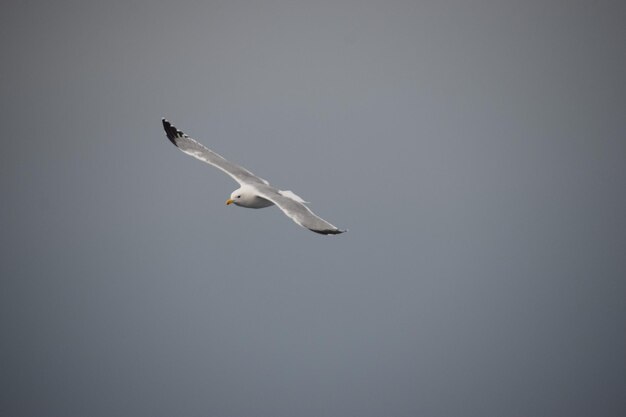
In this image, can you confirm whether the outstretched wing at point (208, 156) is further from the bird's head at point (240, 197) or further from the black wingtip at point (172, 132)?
the bird's head at point (240, 197)

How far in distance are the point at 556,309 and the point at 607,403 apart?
46.2 metres

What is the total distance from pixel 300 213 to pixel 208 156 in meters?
5.90

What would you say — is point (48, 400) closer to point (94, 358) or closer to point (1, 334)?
point (94, 358)

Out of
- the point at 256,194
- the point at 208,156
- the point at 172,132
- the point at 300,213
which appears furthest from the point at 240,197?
the point at 172,132

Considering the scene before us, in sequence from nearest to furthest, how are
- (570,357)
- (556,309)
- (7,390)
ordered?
(7,390), (570,357), (556,309)

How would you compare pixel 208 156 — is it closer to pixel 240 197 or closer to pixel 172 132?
pixel 172 132

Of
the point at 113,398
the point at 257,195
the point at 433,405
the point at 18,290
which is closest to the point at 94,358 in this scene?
the point at 113,398

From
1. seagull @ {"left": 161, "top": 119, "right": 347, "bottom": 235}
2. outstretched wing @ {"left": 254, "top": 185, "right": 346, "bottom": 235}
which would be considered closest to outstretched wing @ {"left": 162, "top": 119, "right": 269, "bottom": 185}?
seagull @ {"left": 161, "top": 119, "right": 347, "bottom": 235}

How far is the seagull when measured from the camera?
1559cm

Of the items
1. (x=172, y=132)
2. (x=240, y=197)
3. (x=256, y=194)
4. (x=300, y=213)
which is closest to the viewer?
(x=300, y=213)

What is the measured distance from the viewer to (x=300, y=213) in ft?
53.0

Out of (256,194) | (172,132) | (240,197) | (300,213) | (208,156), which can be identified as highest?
(172,132)

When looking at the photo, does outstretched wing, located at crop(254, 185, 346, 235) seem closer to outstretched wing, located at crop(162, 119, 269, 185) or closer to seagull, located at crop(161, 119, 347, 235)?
seagull, located at crop(161, 119, 347, 235)

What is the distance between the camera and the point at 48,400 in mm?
123750
